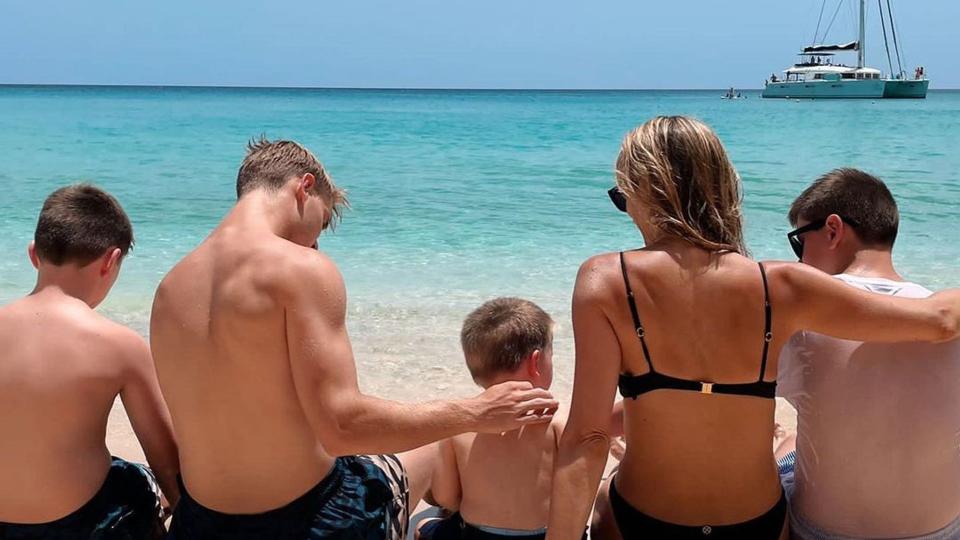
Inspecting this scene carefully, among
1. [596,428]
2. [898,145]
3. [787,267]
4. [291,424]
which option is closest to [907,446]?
[787,267]

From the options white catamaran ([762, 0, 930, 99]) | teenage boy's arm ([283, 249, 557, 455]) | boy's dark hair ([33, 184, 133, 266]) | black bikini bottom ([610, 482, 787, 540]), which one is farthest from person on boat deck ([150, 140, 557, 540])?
white catamaran ([762, 0, 930, 99])

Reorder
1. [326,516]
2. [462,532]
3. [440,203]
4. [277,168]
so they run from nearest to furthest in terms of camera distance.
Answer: [326,516], [277,168], [462,532], [440,203]

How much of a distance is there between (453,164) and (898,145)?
1010cm

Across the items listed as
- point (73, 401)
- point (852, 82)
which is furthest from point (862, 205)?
point (852, 82)

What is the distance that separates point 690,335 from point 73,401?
1.50 metres

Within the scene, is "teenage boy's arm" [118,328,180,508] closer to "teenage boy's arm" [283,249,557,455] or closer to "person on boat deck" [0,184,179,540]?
"person on boat deck" [0,184,179,540]

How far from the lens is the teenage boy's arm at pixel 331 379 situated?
6.28ft

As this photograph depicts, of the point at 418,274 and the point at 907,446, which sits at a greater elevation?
the point at 907,446

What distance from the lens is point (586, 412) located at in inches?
79.8

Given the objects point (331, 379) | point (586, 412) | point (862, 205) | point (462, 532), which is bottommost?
point (462, 532)

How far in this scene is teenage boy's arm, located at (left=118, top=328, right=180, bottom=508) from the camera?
228cm

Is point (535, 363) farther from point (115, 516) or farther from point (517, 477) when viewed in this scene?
point (115, 516)

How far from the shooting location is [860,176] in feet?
7.50

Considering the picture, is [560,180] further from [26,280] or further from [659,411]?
[659,411]
